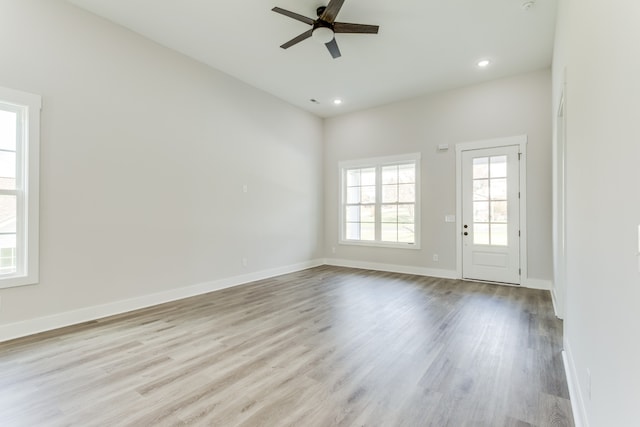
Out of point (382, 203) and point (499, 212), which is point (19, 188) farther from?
point (499, 212)

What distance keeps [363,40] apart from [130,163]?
337 centimetres

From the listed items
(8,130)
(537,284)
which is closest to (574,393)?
(537,284)

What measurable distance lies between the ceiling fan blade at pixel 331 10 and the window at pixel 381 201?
3.49 metres

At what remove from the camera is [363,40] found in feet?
13.4

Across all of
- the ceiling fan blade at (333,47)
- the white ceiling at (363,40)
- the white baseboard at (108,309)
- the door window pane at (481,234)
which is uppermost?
the white ceiling at (363,40)

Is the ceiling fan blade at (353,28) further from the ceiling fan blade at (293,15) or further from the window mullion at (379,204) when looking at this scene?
the window mullion at (379,204)

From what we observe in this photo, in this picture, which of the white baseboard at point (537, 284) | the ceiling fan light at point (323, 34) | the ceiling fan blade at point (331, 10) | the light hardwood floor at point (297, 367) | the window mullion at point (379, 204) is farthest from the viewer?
the window mullion at point (379, 204)

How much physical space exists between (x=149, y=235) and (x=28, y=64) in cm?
214

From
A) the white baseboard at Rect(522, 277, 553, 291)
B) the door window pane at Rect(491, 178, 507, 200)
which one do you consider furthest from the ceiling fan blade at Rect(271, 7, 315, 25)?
the white baseboard at Rect(522, 277, 553, 291)

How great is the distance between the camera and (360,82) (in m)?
5.41

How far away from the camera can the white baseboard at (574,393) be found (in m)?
1.68

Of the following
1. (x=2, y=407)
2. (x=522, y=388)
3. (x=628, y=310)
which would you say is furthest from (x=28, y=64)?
(x=522, y=388)

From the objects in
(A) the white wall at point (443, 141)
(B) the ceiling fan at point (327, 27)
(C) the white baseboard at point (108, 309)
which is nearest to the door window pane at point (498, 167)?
(A) the white wall at point (443, 141)

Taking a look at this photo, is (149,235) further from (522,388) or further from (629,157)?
(629,157)
